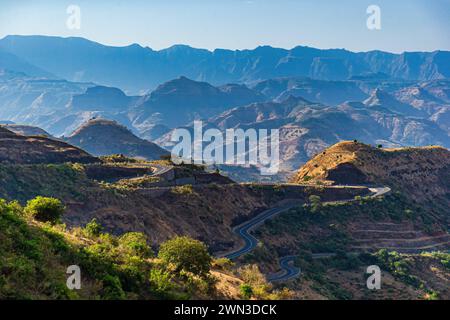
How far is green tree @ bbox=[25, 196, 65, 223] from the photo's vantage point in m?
34.6

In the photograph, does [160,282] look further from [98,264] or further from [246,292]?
[246,292]

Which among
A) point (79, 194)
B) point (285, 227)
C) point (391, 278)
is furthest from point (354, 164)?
point (79, 194)

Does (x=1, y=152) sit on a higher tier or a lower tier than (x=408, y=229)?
higher

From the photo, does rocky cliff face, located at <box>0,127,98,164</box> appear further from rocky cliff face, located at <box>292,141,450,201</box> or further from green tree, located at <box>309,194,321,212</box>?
rocky cliff face, located at <box>292,141,450,201</box>

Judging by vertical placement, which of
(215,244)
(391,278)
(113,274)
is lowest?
(391,278)

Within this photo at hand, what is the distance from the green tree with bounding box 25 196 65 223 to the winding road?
140ft

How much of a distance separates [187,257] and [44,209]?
38.8ft

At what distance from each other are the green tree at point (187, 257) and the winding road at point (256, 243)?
135ft

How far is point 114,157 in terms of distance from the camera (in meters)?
124

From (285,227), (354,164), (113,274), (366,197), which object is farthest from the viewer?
(354,164)

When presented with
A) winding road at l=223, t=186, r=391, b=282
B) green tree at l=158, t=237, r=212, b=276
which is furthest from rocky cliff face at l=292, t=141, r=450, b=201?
green tree at l=158, t=237, r=212, b=276

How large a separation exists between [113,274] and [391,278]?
68.9 m
